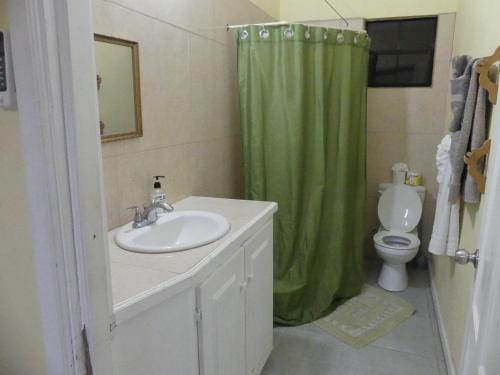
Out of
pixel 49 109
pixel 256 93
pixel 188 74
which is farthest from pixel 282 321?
pixel 49 109

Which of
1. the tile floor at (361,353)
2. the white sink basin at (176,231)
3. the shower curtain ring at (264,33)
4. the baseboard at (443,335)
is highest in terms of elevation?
the shower curtain ring at (264,33)

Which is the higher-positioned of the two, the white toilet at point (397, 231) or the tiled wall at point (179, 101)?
the tiled wall at point (179, 101)

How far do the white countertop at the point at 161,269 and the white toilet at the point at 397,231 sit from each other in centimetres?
159

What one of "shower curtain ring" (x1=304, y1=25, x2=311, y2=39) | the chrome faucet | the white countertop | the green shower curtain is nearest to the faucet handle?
the chrome faucet

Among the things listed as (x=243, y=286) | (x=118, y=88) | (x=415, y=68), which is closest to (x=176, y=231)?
(x=243, y=286)

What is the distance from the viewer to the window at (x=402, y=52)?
10.3 feet

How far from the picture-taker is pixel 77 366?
27.9 inches

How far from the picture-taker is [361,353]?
7.40 feet

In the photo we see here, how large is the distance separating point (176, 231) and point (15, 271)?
1.03 metres

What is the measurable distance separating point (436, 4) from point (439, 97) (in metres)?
0.70

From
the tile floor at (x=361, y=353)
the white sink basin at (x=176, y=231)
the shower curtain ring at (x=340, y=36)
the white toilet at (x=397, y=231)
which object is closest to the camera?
the white sink basin at (x=176, y=231)

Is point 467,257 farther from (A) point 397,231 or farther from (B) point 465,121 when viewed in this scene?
(A) point 397,231

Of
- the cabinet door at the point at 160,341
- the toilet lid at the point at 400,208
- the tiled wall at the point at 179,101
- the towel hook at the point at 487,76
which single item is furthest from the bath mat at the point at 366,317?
the towel hook at the point at 487,76

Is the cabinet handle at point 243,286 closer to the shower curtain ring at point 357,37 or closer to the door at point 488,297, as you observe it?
the door at point 488,297
